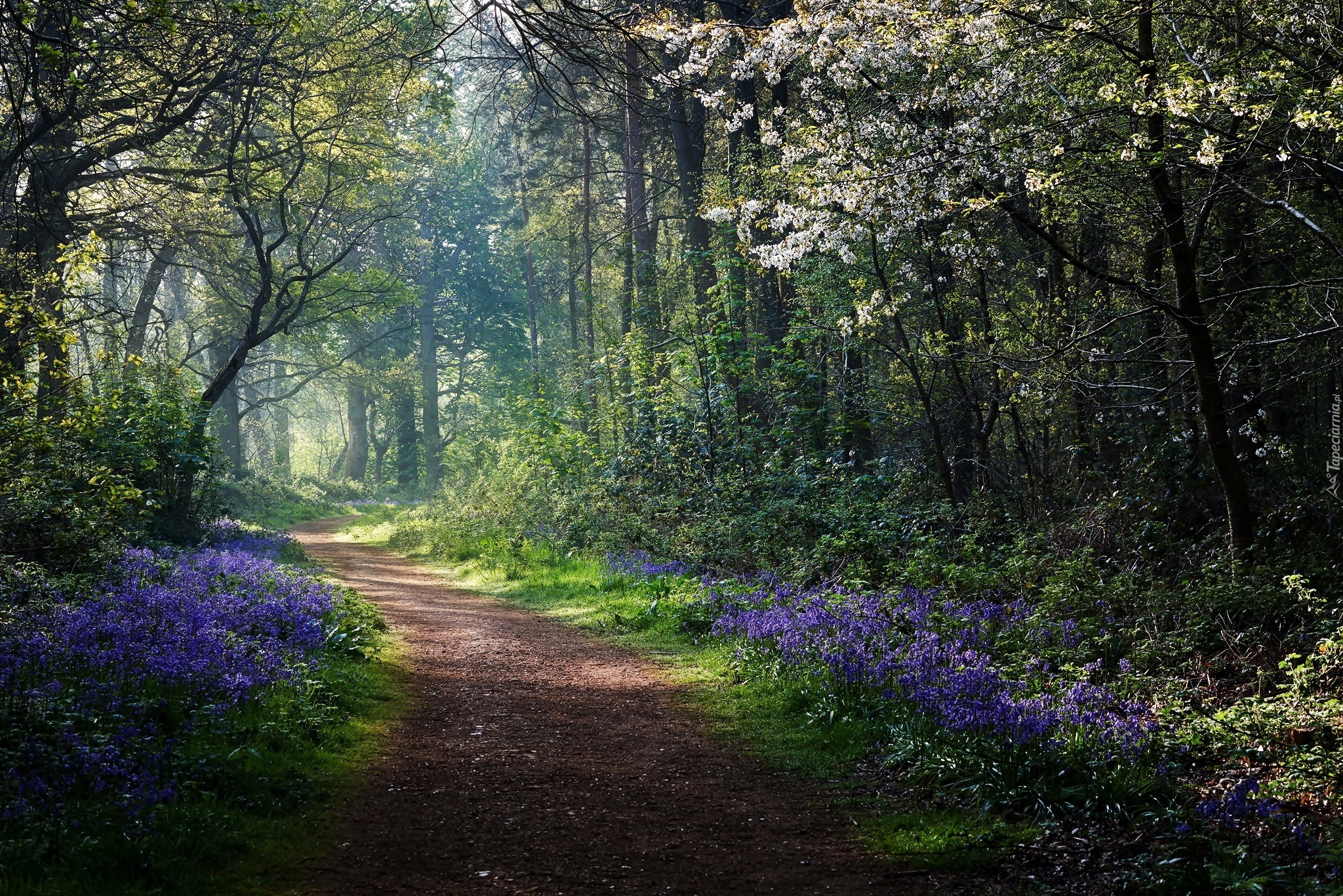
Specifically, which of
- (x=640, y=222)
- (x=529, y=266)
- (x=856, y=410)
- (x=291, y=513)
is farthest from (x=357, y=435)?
(x=856, y=410)

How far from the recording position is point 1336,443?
8.06 m

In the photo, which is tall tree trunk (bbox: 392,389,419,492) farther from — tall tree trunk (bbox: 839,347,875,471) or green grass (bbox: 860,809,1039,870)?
green grass (bbox: 860,809,1039,870)

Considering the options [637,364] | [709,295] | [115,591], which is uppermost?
[709,295]

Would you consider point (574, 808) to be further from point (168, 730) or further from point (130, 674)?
point (130, 674)

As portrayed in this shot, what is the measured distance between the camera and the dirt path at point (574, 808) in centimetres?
406

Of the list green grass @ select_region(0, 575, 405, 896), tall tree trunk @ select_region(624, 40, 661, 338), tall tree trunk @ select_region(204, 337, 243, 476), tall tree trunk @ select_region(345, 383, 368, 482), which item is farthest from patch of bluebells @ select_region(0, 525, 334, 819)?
tall tree trunk @ select_region(345, 383, 368, 482)

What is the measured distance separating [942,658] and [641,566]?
638cm

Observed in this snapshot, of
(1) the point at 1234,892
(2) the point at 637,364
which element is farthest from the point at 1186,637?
(2) the point at 637,364

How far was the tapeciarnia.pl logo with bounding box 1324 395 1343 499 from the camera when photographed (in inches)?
305

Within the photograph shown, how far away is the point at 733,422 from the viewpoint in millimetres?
15391

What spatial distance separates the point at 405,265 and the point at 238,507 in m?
15.9

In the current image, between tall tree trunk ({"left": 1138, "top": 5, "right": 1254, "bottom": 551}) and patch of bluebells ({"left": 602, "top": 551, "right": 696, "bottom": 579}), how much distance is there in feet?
20.5

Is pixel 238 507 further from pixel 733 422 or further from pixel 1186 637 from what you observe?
pixel 1186 637

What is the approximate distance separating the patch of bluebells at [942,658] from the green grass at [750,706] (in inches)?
15.5
